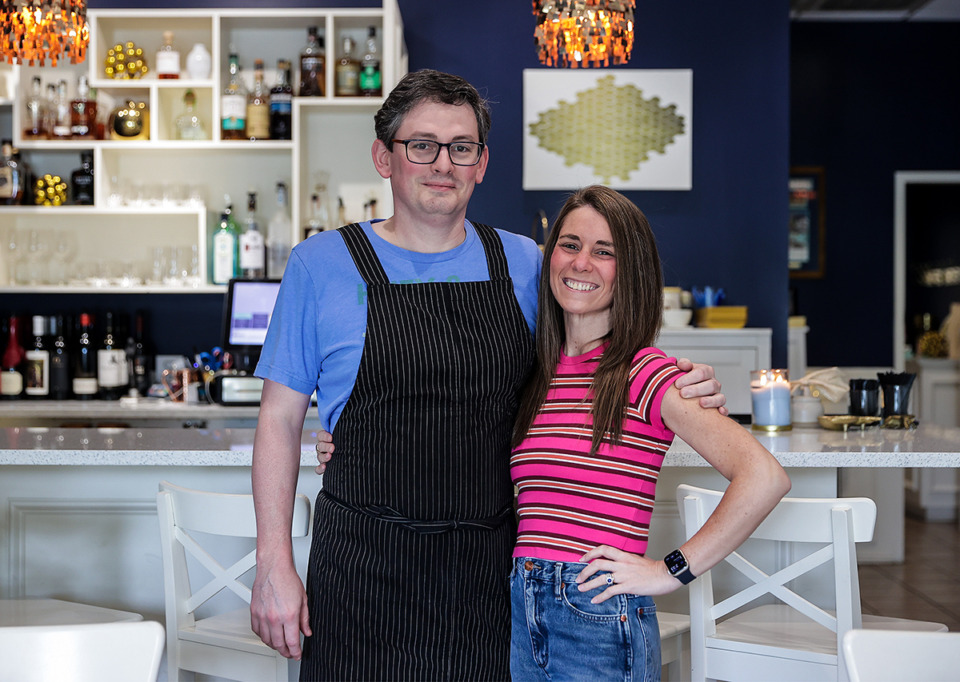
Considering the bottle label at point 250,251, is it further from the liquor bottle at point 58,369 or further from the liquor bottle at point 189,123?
the liquor bottle at point 58,369

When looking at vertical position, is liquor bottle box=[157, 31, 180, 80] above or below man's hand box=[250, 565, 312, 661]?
above

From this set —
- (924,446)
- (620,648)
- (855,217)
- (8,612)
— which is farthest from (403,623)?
(855,217)

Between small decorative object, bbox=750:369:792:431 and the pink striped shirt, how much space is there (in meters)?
1.30

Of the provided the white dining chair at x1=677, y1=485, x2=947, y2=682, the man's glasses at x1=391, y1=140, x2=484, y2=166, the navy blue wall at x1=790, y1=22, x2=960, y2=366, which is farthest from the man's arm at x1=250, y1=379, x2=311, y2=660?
the navy blue wall at x1=790, y1=22, x2=960, y2=366

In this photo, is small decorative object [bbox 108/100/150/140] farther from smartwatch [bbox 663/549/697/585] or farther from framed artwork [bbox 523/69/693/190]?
smartwatch [bbox 663/549/697/585]

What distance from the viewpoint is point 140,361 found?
4.32m

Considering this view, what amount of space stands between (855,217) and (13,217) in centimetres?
523

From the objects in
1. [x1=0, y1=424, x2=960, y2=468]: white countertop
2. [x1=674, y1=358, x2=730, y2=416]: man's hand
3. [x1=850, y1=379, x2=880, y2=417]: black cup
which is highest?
[x1=674, y1=358, x2=730, y2=416]: man's hand

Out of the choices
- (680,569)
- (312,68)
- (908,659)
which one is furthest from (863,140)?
(908,659)

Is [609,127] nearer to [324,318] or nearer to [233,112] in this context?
[233,112]

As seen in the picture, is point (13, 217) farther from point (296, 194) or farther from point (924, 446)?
point (924, 446)

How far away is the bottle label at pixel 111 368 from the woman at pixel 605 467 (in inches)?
125

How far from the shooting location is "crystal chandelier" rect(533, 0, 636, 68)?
295 cm

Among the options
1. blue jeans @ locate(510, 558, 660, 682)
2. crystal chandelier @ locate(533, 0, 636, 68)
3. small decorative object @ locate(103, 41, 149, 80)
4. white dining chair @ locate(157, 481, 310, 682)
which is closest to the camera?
blue jeans @ locate(510, 558, 660, 682)
